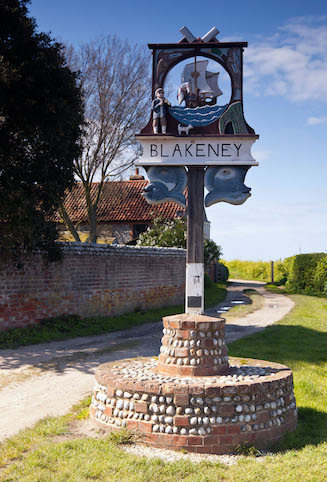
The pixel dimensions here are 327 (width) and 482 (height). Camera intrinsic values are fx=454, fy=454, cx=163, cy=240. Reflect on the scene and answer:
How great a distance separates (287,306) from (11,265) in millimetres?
11855

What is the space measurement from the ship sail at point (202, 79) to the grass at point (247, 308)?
9636mm

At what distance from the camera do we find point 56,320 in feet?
39.0

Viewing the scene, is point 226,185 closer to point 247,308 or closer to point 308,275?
point 247,308

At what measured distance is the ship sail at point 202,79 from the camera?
5.92 metres

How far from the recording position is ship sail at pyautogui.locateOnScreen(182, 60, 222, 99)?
5922 mm

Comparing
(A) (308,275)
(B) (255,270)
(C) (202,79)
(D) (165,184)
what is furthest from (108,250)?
(B) (255,270)

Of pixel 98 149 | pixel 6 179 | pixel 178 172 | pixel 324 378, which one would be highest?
pixel 98 149

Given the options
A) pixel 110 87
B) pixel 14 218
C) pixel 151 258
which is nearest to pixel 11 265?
pixel 14 218

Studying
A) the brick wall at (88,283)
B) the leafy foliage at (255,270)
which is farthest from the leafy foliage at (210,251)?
the leafy foliage at (255,270)

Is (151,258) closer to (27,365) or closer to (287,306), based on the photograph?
(287,306)

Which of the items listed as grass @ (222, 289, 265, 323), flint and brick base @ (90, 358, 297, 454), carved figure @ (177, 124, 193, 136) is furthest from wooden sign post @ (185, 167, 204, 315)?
grass @ (222, 289, 265, 323)

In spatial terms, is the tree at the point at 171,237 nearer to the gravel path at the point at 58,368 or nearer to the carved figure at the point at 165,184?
the gravel path at the point at 58,368

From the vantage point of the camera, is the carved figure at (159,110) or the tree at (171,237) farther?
the tree at (171,237)

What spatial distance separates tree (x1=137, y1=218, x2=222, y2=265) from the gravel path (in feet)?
26.4
